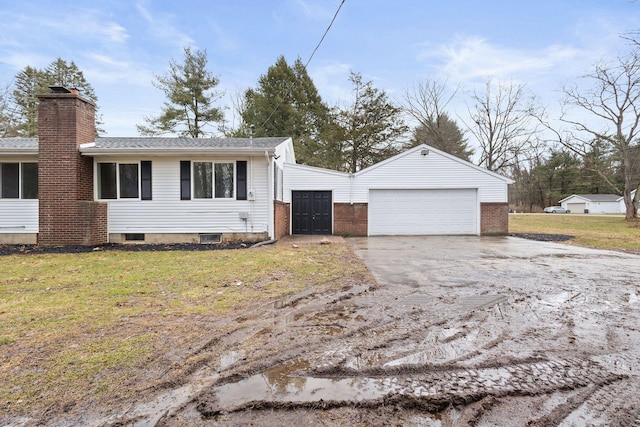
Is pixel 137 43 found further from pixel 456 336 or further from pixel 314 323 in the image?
pixel 456 336

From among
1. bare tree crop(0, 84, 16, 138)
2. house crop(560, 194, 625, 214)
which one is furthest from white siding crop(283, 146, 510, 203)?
house crop(560, 194, 625, 214)

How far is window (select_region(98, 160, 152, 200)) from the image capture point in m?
10.6

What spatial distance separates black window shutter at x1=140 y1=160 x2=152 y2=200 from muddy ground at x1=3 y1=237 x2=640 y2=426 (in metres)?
8.05

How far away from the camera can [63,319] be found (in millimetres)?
3691

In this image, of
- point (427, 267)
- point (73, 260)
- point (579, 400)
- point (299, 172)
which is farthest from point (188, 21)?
point (579, 400)

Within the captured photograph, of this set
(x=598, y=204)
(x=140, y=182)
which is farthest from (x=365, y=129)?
(x=598, y=204)

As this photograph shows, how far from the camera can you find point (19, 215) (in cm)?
1026

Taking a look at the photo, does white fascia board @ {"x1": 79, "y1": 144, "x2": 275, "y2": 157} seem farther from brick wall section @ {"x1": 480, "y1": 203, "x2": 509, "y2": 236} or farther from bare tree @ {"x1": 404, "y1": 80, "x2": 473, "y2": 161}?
bare tree @ {"x1": 404, "y1": 80, "x2": 473, "y2": 161}

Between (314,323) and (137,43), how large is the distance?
16688 mm

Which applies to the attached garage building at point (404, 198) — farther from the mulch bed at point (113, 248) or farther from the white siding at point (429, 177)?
the mulch bed at point (113, 248)

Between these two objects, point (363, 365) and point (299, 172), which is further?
point (299, 172)

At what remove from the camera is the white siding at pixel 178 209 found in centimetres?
1066

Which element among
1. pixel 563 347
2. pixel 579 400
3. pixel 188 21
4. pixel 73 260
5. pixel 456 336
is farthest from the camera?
pixel 188 21

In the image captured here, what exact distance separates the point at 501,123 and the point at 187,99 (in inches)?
952
